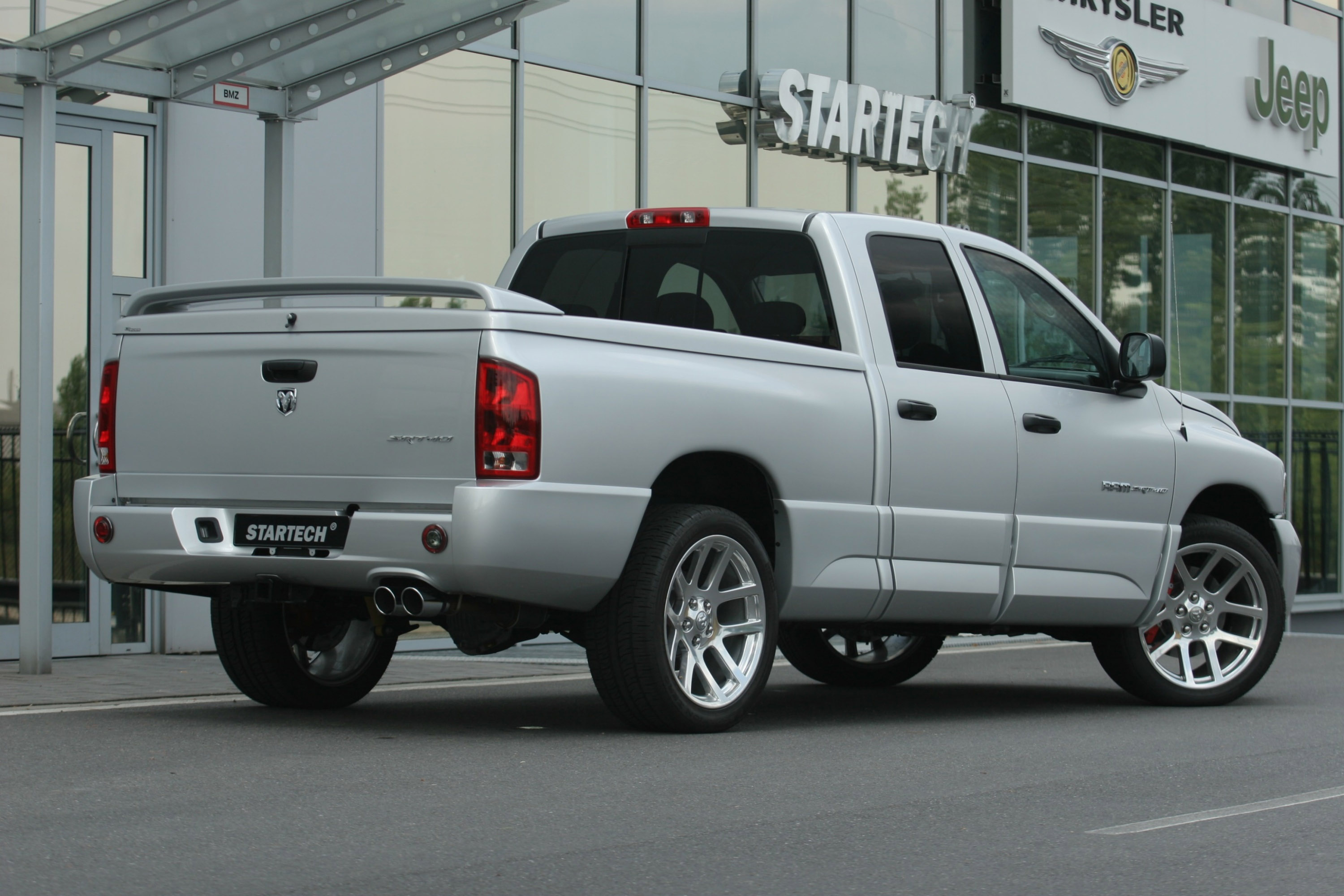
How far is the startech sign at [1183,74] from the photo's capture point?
748 inches

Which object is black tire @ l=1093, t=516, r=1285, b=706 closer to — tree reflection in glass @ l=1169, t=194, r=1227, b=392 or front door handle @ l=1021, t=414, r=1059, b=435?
front door handle @ l=1021, t=414, r=1059, b=435

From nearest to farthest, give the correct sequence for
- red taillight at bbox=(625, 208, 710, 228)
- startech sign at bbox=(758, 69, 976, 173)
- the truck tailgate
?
the truck tailgate → red taillight at bbox=(625, 208, 710, 228) → startech sign at bbox=(758, 69, 976, 173)

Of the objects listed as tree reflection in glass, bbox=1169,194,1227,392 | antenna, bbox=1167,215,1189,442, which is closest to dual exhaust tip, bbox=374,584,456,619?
antenna, bbox=1167,215,1189,442

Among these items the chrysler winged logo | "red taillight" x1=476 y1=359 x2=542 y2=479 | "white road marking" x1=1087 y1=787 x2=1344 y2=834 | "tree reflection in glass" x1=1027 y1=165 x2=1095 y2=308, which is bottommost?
"white road marking" x1=1087 y1=787 x2=1344 y2=834

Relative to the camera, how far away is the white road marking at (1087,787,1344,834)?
5457mm

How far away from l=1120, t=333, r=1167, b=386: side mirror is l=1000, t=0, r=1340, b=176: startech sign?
10.2m

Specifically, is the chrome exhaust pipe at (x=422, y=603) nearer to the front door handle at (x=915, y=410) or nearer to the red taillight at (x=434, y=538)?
the red taillight at (x=434, y=538)

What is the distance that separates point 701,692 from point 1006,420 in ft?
6.40

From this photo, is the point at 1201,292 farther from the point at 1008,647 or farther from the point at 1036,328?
the point at 1036,328

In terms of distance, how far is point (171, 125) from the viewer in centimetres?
1201

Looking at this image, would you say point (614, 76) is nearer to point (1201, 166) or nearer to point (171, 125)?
point (171, 125)

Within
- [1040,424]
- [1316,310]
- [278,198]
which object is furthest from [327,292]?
[1316,310]

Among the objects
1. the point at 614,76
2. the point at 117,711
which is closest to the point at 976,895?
the point at 117,711

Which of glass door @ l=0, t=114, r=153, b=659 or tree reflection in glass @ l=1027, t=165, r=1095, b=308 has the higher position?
tree reflection in glass @ l=1027, t=165, r=1095, b=308
